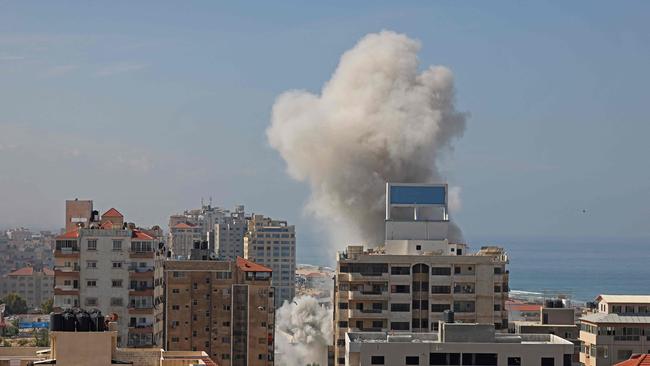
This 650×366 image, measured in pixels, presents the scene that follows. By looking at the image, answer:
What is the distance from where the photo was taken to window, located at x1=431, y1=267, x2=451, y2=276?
61.5 m

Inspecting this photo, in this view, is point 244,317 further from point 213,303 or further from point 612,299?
point 612,299

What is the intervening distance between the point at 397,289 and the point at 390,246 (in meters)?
7.05

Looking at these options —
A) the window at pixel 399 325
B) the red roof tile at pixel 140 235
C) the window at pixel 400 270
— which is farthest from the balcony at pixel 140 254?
the window at pixel 399 325

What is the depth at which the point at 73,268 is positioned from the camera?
66.4 m

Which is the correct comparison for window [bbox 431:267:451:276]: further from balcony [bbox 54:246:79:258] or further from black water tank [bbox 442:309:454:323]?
balcony [bbox 54:246:79:258]

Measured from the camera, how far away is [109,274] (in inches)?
2596

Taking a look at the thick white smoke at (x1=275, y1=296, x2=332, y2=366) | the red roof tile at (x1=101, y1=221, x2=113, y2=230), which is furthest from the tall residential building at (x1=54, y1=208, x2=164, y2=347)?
the thick white smoke at (x1=275, y1=296, x2=332, y2=366)

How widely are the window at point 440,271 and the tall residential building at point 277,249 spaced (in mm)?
118165

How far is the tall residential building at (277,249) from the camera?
18012 cm

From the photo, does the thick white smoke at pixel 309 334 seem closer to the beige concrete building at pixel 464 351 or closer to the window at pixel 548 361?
the beige concrete building at pixel 464 351

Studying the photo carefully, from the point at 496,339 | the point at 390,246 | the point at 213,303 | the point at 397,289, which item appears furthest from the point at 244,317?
the point at 496,339

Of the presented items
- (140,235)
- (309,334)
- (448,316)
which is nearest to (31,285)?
(309,334)

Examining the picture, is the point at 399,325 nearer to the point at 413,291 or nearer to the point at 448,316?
the point at 413,291

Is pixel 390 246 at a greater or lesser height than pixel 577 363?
greater
